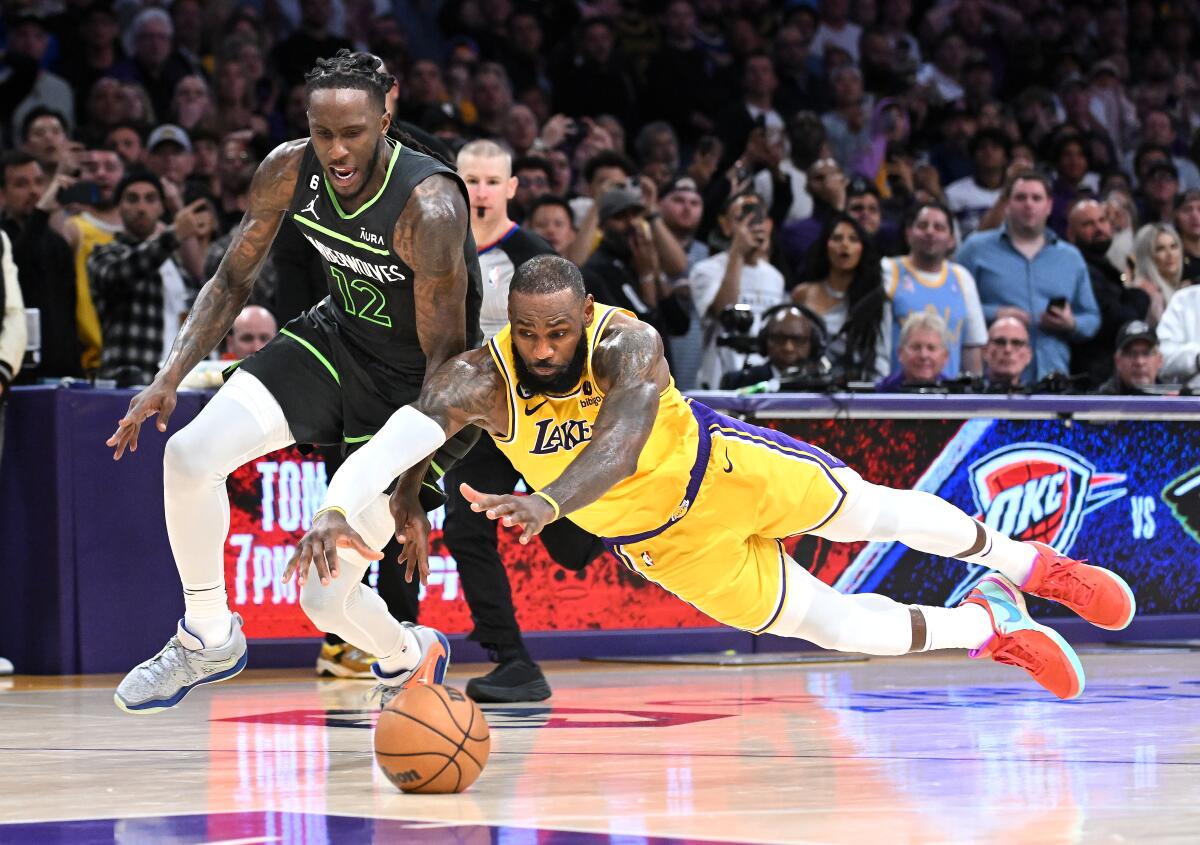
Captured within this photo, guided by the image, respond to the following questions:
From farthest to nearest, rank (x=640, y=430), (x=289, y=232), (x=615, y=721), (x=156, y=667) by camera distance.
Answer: (x=289, y=232) < (x=615, y=721) < (x=156, y=667) < (x=640, y=430)

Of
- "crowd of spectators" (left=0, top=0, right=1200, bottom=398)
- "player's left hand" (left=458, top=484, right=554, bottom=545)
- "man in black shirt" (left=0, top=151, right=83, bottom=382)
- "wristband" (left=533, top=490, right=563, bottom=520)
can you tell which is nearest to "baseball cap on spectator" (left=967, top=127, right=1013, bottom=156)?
"crowd of spectators" (left=0, top=0, right=1200, bottom=398)

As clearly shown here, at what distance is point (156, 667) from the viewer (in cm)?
559

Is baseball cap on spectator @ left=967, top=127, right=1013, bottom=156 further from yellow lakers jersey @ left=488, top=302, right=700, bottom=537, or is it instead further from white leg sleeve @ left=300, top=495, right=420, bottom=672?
white leg sleeve @ left=300, top=495, right=420, bottom=672

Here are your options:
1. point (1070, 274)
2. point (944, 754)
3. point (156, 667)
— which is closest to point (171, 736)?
point (156, 667)

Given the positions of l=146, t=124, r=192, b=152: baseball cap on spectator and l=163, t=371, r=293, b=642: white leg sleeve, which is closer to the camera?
l=163, t=371, r=293, b=642: white leg sleeve

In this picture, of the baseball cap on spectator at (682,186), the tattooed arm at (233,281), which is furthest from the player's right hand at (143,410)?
the baseball cap on spectator at (682,186)

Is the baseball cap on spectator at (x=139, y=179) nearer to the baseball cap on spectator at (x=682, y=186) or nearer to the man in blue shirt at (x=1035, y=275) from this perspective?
the baseball cap on spectator at (x=682, y=186)

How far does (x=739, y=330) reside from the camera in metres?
→ 9.36

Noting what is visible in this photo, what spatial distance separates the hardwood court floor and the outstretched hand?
1.79 ft

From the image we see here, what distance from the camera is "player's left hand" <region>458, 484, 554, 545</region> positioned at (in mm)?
4375

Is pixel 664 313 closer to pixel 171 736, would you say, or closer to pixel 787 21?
pixel 171 736

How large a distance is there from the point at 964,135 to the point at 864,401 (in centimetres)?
→ 622

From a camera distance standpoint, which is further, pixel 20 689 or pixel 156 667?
pixel 20 689

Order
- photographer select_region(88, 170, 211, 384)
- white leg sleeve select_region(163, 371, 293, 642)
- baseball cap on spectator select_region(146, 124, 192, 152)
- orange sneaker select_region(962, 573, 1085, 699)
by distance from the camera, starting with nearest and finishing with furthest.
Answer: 1. white leg sleeve select_region(163, 371, 293, 642)
2. orange sneaker select_region(962, 573, 1085, 699)
3. photographer select_region(88, 170, 211, 384)
4. baseball cap on spectator select_region(146, 124, 192, 152)
